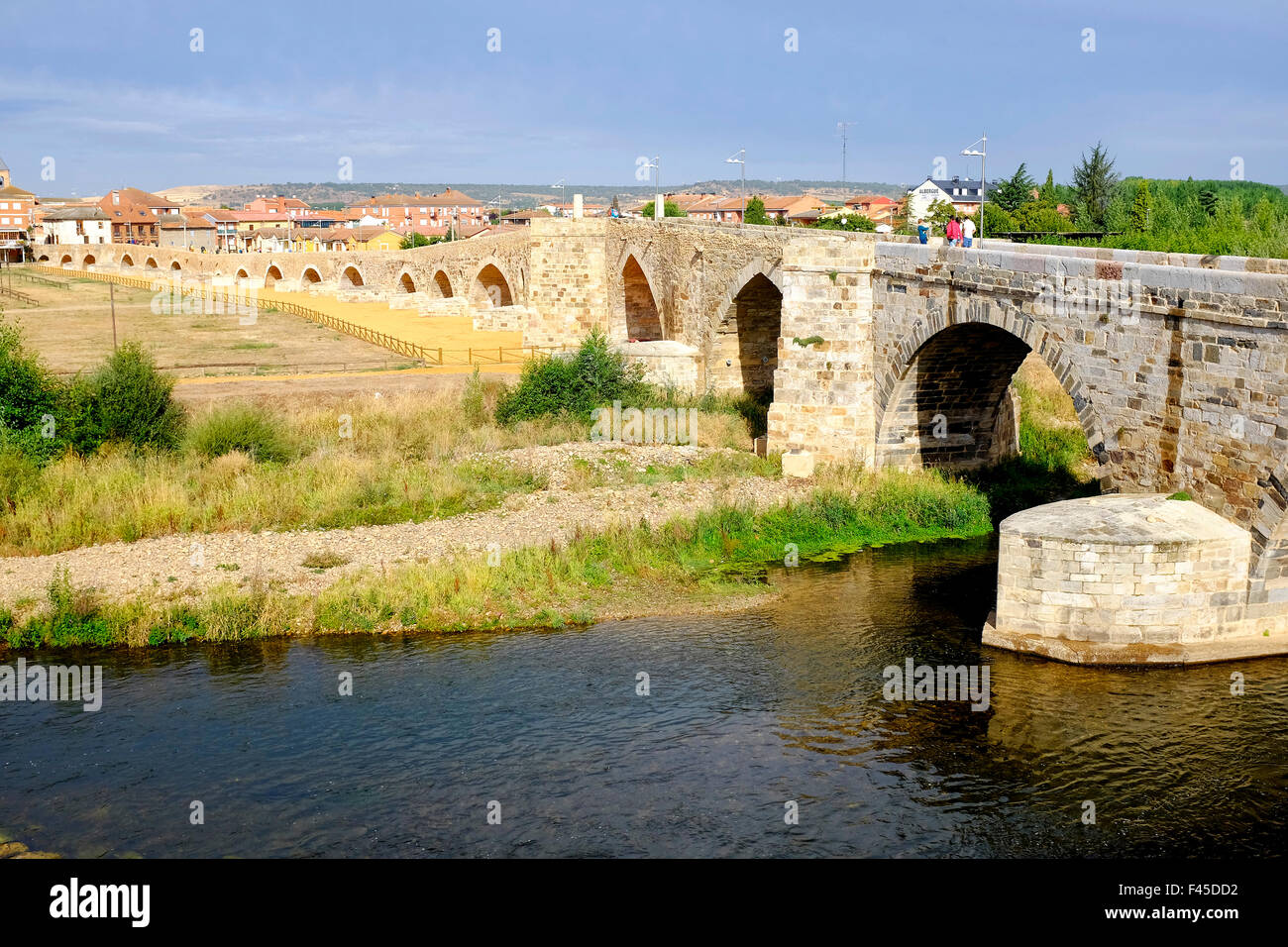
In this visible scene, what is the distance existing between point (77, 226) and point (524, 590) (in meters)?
122

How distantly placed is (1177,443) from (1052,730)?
15.6 ft

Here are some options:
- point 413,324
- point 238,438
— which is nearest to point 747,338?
point 238,438

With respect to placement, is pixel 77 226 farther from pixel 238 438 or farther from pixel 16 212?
pixel 238 438

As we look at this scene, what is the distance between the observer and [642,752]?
1304cm

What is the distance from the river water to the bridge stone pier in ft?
6.01

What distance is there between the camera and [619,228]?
3800 cm

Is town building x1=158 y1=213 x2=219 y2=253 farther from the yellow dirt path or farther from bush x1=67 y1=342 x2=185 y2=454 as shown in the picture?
bush x1=67 y1=342 x2=185 y2=454

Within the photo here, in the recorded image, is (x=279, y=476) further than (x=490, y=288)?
No

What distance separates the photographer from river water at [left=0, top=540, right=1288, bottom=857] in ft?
37.2

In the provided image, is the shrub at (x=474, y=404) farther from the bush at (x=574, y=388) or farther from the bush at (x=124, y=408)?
the bush at (x=124, y=408)

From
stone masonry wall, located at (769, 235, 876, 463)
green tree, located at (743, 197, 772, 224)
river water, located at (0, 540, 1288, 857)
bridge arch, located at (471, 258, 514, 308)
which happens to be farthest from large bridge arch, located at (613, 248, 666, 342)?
green tree, located at (743, 197, 772, 224)

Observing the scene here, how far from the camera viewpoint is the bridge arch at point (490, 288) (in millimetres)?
51875

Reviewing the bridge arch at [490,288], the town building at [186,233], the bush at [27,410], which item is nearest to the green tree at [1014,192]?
the bridge arch at [490,288]
